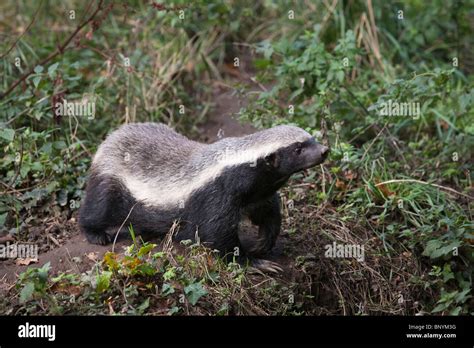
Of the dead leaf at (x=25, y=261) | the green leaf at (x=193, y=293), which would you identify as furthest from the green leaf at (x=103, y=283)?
the dead leaf at (x=25, y=261)

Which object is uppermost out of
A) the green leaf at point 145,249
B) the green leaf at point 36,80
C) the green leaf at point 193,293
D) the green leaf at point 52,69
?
the green leaf at point 52,69

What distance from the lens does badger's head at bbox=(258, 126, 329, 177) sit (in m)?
6.66

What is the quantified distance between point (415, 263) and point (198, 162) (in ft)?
7.74

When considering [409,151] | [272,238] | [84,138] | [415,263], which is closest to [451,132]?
[409,151]

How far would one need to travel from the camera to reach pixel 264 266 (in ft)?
23.0

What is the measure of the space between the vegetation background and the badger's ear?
3.11 feet

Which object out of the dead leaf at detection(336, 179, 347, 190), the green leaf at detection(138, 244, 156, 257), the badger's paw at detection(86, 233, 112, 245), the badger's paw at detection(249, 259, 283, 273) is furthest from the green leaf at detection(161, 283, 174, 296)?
the dead leaf at detection(336, 179, 347, 190)

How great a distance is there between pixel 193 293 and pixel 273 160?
1.34 meters

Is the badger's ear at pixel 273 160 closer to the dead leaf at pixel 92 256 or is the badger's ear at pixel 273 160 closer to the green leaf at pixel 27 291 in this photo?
the dead leaf at pixel 92 256

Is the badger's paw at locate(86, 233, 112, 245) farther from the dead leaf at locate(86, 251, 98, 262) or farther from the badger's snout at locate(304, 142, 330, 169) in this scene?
the badger's snout at locate(304, 142, 330, 169)

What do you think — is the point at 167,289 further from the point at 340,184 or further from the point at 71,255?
the point at 340,184

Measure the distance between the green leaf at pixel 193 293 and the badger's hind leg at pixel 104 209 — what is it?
1.34 metres

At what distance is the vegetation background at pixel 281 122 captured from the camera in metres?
6.69
